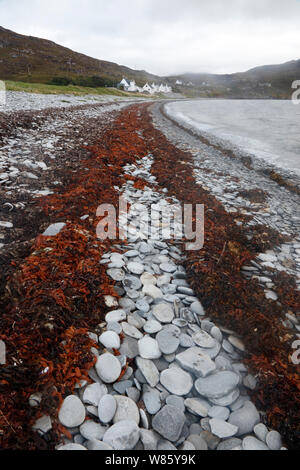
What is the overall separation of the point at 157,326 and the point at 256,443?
4.01ft

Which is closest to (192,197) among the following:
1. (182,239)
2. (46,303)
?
(182,239)

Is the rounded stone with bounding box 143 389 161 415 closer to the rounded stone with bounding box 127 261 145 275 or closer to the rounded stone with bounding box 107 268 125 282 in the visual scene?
the rounded stone with bounding box 107 268 125 282

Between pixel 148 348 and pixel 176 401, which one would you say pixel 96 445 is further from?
pixel 148 348

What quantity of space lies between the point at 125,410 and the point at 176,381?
0.50m

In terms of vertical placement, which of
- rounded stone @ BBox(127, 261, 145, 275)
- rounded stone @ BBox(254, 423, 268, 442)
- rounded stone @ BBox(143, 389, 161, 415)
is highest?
rounded stone @ BBox(127, 261, 145, 275)

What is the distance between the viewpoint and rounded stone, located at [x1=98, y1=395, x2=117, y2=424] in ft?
6.04

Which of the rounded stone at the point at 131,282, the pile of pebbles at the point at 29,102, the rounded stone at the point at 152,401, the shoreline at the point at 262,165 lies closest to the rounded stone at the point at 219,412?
the rounded stone at the point at 152,401

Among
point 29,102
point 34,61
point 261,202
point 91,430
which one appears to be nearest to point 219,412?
point 91,430

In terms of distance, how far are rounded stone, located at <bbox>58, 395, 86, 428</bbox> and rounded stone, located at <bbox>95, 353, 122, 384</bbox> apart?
0.88ft

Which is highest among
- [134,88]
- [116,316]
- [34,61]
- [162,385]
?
[34,61]

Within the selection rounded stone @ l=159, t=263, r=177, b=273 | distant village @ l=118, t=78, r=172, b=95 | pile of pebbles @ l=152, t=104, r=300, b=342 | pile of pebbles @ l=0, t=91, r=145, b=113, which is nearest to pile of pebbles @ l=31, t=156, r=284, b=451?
rounded stone @ l=159, t=263, r=177, b=273

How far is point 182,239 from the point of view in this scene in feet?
14.8

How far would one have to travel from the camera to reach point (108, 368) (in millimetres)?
2152
